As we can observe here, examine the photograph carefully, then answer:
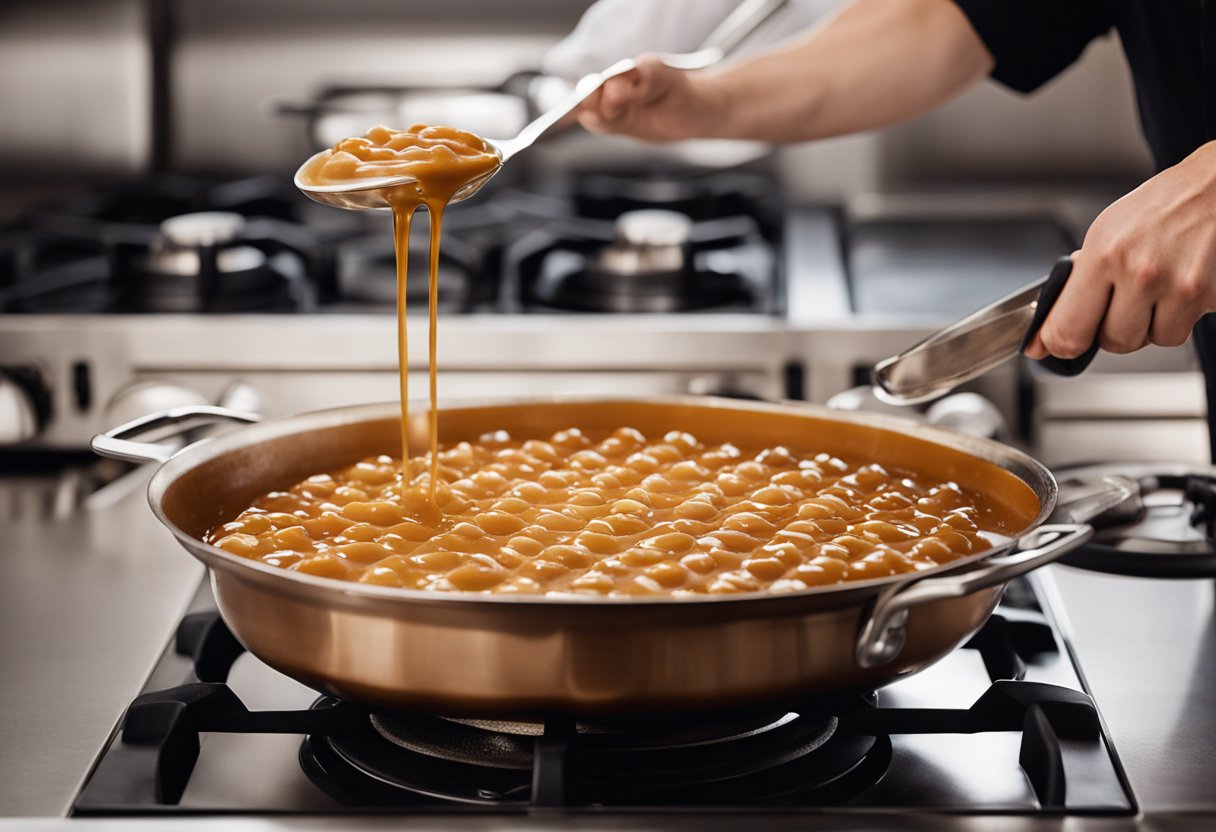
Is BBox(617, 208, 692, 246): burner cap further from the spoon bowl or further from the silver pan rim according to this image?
the spoon bowl

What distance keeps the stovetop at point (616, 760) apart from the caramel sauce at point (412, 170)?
27 cm

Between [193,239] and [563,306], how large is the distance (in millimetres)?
511

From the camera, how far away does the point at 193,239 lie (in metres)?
1.96

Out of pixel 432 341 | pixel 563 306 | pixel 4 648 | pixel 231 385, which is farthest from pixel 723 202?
pixel 4 648

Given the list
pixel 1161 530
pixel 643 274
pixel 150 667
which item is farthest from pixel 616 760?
pixel 643 274

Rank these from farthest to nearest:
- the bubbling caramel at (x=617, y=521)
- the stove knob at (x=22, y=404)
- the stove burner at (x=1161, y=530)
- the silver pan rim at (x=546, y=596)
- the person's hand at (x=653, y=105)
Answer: the stove knob at (x=22, y=404) < the person's hand at (x=653, y=105) < the stove burner at (x=1161, y=530) < the bubbling caramel at (x=617, y=521) < the silver pan rim at (x=546, y=596)

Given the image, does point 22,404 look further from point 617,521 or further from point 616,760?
point 616,760

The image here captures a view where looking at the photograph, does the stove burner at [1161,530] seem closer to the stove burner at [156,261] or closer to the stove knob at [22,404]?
the stove burner at [156,261]

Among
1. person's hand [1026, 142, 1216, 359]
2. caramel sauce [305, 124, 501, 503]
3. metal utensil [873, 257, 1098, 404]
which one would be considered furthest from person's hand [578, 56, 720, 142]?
person's hand [1026, 142, 1216, 359]

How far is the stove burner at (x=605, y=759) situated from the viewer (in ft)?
2.93

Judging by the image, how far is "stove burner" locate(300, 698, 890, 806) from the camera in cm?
89

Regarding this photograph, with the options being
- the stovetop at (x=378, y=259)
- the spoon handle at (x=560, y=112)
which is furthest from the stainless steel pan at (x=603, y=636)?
the stovetop at (x=378, y=259)

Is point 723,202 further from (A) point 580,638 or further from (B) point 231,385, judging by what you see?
(A) point 580,638

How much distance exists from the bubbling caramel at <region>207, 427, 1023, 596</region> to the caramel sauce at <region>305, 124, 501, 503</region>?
0.06 metres
